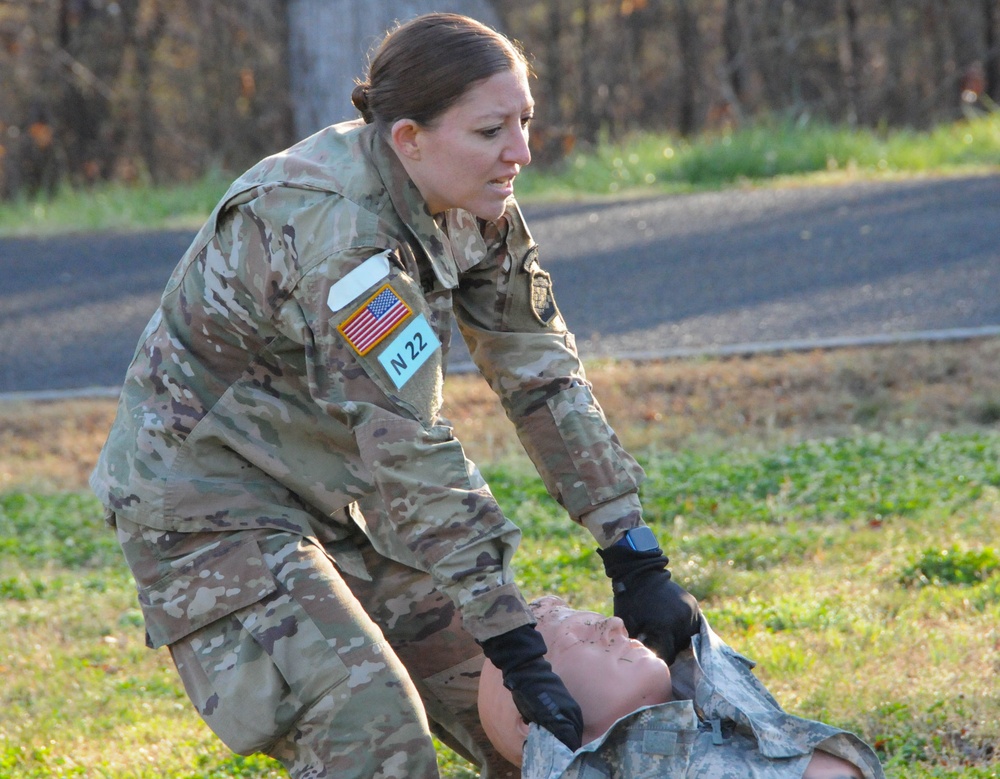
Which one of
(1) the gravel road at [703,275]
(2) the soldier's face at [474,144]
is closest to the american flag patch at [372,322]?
(2) the soldier's face at [474,144]

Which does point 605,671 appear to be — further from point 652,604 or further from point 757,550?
point 757,550

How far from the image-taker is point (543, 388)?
3113 mm

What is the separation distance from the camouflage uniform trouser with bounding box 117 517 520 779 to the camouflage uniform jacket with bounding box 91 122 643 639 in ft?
0.27

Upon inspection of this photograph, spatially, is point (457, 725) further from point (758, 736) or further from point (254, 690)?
point (758, 736)

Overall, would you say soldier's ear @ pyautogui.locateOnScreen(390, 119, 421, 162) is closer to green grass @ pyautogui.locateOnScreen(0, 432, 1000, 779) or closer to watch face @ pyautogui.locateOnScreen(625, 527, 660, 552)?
watch face @ pyautogui.locateOnScreen(625, 527, 660, 552)

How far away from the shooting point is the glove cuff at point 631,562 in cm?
293

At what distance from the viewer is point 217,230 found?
2.84m

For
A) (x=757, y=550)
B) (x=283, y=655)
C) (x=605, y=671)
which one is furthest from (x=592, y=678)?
(x=757, y=550)

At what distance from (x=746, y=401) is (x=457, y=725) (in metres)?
3.22

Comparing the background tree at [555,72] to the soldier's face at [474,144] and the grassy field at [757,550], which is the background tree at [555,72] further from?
the soldier's face at [474,144]


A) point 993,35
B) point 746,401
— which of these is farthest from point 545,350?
point 993,35

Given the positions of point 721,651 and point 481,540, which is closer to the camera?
point 481,540

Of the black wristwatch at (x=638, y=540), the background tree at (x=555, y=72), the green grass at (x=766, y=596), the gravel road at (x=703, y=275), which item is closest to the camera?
the black wristwatch at (x=638, y=540)

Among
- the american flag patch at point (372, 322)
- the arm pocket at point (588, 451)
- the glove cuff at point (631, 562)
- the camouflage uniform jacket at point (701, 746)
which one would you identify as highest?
the american flag patch at point (372, 322)
